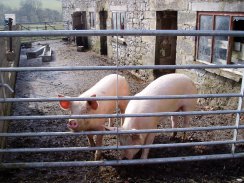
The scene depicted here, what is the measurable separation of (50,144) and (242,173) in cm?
282

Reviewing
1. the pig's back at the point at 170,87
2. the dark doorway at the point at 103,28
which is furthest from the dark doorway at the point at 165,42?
the dark doorway at the point at 103,28

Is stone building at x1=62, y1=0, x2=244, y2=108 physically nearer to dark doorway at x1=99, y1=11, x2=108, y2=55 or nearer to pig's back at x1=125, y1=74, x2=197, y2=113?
pig's back at x1=125, y1=74, x2=197, y2=113

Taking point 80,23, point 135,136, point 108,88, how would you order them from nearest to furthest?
point 135,136, point 108,88, point 80,23

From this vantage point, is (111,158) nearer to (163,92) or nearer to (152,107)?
(152,107)

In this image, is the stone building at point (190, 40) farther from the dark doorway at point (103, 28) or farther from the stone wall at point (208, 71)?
the dark doorway at point (103, 28)

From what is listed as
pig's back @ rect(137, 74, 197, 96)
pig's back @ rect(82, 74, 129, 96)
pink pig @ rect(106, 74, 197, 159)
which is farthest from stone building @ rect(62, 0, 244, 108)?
pig's back @ rect(82, 74, 129, 96)

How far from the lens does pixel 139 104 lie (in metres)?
4.05

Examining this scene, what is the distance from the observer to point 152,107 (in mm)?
4078

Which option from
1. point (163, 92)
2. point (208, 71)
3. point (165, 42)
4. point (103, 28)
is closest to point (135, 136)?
point (163, 92)

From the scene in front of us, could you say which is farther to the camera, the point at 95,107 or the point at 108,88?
the point at 108,88

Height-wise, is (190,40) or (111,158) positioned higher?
(190,40)

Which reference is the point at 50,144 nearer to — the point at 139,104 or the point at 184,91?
the point at 139,104

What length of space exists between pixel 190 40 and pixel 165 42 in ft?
5.96

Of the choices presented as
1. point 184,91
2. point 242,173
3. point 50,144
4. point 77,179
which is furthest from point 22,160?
point 242,173
